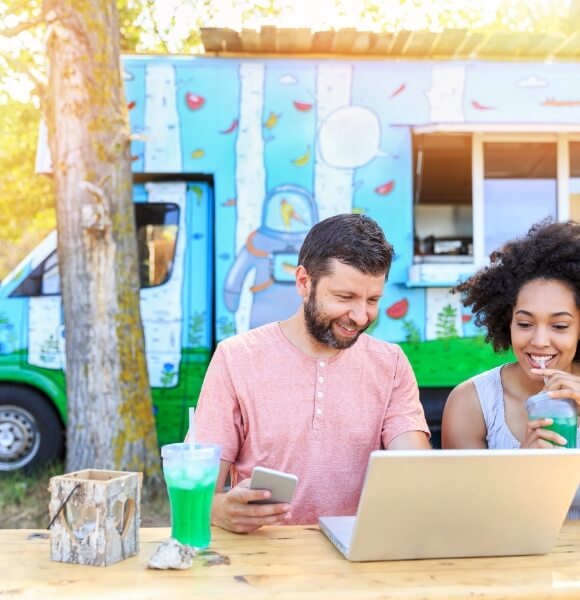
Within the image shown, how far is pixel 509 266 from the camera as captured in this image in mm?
2211

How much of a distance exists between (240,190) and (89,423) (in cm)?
166

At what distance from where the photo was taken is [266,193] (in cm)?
487

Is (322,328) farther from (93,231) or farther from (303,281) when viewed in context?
(93,231)

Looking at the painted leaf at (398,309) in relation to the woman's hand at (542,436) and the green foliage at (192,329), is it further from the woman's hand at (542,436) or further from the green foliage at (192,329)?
the woman's hand at (542,436)

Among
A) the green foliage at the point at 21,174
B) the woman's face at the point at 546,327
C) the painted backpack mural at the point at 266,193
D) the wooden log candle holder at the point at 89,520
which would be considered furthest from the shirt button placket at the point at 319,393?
the green foliage at the point at 21,174

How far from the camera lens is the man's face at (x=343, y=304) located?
192 centimetres

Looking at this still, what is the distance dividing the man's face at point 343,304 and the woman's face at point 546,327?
389mm

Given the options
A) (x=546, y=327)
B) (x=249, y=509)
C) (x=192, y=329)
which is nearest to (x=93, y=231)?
(x=192, y=329)

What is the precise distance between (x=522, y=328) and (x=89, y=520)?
1.18 m

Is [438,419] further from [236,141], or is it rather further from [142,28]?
[142,28]

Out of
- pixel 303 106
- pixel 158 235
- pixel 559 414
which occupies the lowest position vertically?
pixel 559 414

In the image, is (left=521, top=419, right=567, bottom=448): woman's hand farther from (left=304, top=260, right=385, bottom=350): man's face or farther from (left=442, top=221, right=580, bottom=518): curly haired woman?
(left=304, top=260, right=385, bottom=350): man's face

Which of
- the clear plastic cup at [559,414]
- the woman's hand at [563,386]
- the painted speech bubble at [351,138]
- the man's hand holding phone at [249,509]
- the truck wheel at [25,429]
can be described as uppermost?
the painted speech bubble at [351,138]

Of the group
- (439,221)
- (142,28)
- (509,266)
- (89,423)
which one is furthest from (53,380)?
(142,28)
